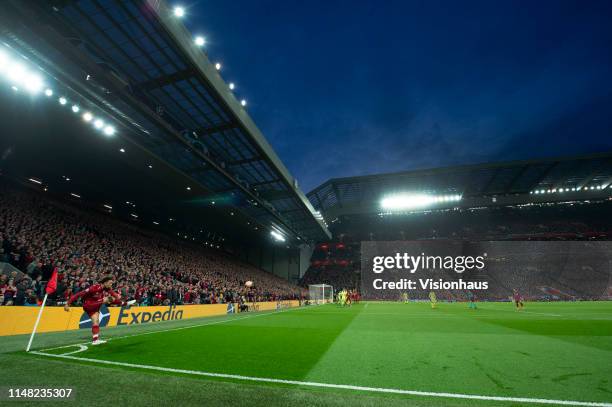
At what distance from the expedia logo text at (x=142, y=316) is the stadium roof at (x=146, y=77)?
977cm

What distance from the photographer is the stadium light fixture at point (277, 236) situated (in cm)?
4353

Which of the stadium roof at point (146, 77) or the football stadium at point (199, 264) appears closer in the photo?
the football stadium at point (199, 264)

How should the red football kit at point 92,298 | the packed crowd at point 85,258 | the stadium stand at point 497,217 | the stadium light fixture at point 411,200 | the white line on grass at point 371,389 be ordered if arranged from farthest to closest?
the stadium light fixture at point 411,200
the stadium stand at point 497,217
the packed crowd at point 85,258
the red football kit at point 92,298
the white line on grass at point 371,389

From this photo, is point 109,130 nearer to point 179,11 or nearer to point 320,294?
point 179,11

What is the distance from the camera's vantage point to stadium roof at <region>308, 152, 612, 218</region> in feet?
141

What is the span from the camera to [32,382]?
14.3ft

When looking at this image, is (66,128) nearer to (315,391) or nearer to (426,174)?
(315,391)

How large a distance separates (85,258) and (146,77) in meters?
10.7

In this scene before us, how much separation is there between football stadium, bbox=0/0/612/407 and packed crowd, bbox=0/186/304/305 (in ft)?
0.47

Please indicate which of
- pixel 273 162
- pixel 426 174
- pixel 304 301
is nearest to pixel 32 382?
pixel 273 162

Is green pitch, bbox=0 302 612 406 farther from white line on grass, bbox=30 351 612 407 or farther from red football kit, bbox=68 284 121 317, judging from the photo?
red football kit, bbox=68 284 121 317

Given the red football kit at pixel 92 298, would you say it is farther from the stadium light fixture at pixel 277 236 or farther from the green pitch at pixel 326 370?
the stadium light fixture at pixel 277 236

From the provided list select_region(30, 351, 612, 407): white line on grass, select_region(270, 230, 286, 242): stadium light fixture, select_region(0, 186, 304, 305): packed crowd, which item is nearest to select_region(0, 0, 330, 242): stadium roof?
select_region(0, 186, 304, 305): packed crowd

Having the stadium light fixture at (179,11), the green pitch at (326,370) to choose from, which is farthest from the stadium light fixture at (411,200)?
the green pitch at (326,370)
